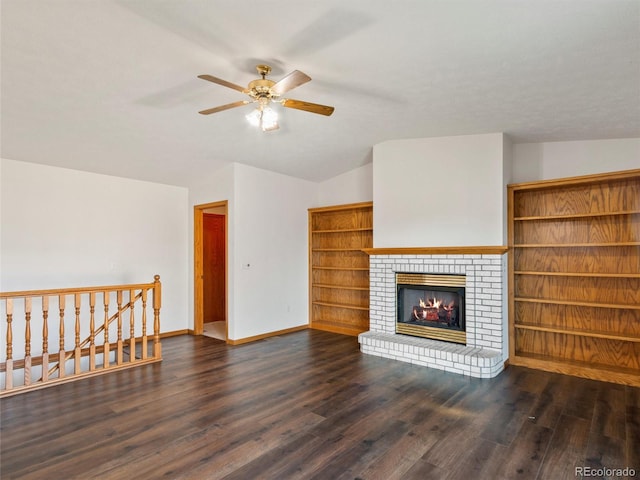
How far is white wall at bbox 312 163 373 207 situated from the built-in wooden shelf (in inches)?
49.2

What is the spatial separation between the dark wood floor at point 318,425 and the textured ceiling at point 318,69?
273 centimetres

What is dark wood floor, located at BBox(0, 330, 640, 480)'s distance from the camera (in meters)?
2.26

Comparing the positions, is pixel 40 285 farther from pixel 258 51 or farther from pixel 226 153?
pixel 258 51

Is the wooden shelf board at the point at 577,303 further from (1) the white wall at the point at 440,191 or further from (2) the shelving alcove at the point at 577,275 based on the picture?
(1) the white wall at the point at 440,191

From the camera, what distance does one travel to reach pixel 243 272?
17.6 feet

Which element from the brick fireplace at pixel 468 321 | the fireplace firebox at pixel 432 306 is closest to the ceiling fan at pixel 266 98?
the brick fireplace at pixel 468 321

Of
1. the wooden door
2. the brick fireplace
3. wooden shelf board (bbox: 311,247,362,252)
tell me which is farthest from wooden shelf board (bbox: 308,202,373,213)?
the wooden door

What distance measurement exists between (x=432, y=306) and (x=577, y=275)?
1642 mm

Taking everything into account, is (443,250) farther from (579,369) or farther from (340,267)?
(340,267)

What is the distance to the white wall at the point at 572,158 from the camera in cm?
394

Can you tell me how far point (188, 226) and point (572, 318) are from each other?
571 cm

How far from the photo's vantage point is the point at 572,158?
4.21m

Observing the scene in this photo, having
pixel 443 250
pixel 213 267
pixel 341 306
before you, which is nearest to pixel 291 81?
pixel 443 250

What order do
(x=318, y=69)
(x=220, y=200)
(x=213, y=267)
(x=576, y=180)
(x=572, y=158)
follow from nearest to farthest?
(x=318, y=69)
(x=576, y=180)
(x=572, y=158)
(x=220, y=200)
(x=213, y=267)
